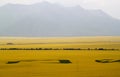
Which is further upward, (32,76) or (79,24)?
(79,24)

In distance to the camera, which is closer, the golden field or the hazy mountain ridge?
the golden field

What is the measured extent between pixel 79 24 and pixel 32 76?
145m

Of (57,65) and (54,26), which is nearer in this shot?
(57,65)

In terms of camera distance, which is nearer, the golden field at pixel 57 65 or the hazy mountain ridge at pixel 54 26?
the golden field at pixel 57 65

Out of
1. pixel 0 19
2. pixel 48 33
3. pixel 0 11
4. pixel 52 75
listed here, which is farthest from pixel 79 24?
pixel 52 75

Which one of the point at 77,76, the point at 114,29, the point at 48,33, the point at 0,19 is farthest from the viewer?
the point at 0,19

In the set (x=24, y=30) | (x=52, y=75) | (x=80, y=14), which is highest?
(x=80, y=14)

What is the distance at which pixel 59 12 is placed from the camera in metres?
190

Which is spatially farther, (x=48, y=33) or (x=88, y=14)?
(x=88, y=14)

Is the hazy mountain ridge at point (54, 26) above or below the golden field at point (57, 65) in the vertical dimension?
above

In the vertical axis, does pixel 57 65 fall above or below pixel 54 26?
below

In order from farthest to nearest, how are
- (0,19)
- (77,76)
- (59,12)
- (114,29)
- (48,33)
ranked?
(59,12) < (0,19) < (114,29) < (48,33) < (77,76)

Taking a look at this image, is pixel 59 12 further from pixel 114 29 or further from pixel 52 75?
pixel 52 75

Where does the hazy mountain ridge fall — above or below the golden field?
above
